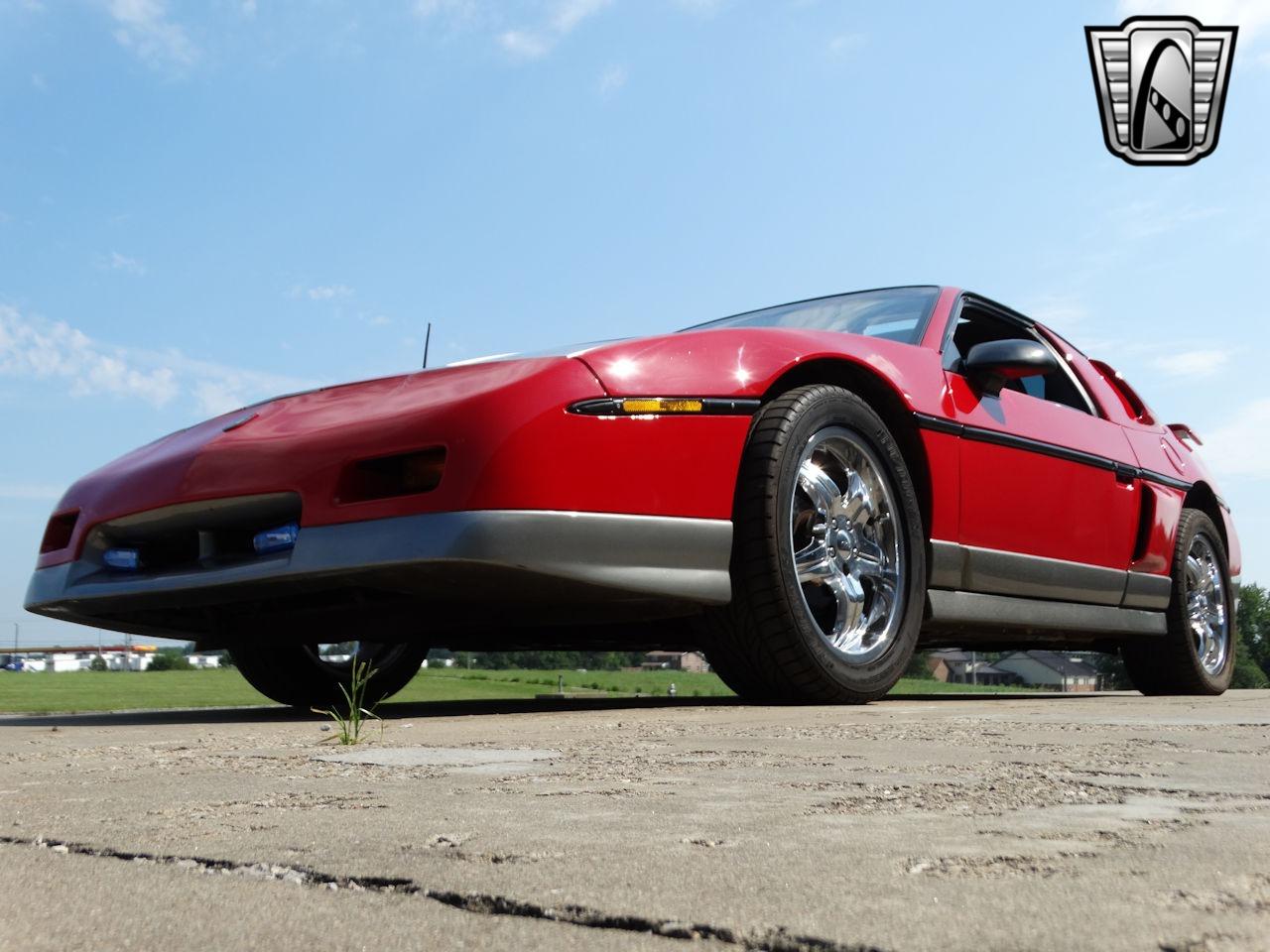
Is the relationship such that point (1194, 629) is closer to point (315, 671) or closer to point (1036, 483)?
point (1036, 483)

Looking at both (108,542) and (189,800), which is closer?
(189,800)

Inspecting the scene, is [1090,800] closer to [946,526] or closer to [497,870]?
[497,870]

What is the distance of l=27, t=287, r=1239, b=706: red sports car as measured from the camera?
10.4ft

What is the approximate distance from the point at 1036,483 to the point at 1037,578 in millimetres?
348

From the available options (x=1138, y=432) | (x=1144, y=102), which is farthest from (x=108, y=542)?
(x=1144, y=102)

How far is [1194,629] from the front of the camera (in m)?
6.11

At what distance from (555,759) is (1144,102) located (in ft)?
31.4

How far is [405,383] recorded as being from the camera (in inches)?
140

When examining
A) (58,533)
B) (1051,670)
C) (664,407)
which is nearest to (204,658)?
(58,533)

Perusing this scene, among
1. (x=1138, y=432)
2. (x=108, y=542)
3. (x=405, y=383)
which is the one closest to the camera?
(x=405, y=383)

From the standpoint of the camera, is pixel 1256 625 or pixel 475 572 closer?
pixel 475 572

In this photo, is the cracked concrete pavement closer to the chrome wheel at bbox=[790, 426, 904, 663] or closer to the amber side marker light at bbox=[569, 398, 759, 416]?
the amber side marker light at bbox=[569, 398, 759, 416]

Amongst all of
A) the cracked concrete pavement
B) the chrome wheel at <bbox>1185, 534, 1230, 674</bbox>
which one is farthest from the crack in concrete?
the chrome wheel at <bbox>1185, 534, 1230, 674</bbox>

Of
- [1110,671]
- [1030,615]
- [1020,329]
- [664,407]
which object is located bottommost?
[1110,671]
